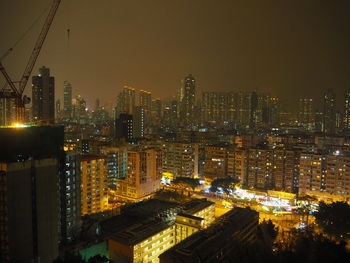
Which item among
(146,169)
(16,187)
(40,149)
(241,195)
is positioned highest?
(40,149)

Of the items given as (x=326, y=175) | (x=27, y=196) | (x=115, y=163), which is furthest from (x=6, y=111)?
(x=326, y=175)

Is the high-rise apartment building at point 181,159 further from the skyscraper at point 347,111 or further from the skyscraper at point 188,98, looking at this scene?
the skyscraper at point 188,98

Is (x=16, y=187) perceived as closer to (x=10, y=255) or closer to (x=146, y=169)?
(x=10, y=255)

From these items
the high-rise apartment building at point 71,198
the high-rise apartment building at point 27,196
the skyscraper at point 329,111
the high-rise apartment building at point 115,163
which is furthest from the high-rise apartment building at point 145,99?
the high-rise apartment building at point 27,196

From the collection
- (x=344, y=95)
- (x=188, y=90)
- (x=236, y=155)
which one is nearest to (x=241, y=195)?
(x=236, y=155)

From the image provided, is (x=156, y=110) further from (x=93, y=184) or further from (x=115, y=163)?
(x=93, y=184)

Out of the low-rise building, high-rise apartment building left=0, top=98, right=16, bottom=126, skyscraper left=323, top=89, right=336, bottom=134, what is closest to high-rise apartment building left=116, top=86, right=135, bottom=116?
high-rise apartment building left=0, top=98, right=16, bottom=126
